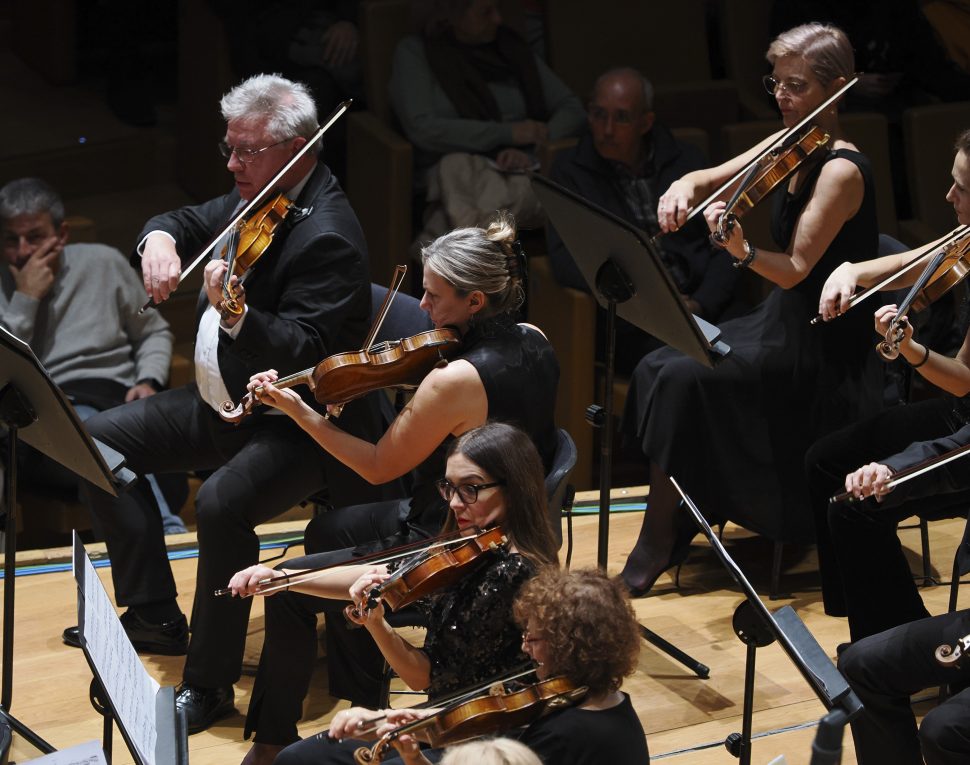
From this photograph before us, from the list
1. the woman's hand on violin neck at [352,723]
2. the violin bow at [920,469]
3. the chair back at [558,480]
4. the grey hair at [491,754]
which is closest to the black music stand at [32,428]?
the woman's hand on violin neck at [352,723]

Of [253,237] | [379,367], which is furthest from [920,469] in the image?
[253,237]

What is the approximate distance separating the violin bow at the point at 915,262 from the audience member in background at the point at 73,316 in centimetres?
196

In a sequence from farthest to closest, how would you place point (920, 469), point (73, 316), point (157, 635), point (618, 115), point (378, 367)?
point (618, 115) < point (73, 316) < point (157, 635) < point (378, 367) < point (920, 469)

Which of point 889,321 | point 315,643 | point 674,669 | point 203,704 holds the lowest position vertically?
point 674,669

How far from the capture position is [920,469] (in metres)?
2.85

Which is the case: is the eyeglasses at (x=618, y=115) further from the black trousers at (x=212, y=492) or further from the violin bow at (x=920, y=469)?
the violin bow at (x=920, y=469)

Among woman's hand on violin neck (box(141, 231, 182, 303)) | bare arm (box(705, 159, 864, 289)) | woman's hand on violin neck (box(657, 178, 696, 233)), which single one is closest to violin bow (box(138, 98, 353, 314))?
woman's hand on violin neck (box(141, 231, 182, 303))

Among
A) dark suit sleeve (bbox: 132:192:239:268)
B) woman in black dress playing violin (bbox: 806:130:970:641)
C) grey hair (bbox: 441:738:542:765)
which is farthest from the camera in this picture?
dark suit sleeve (bbox: 132:192:239:268)

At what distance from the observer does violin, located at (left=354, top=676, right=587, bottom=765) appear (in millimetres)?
2207

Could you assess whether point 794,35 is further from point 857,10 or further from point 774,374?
point 857,10

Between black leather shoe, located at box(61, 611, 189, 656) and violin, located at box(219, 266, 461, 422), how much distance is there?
75 cm

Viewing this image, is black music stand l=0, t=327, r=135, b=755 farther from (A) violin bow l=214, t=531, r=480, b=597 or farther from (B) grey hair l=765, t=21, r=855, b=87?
(B) grey hair l=765, t=21, r=855, b=87

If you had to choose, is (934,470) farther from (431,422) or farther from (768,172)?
(431,422)

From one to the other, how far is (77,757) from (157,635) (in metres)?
1.47
